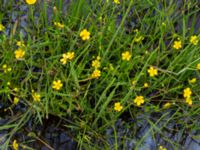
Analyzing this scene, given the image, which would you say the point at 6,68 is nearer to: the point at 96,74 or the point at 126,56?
the point at 96,74

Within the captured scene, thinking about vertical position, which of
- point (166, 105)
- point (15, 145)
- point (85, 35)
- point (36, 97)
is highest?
point (85, 35)

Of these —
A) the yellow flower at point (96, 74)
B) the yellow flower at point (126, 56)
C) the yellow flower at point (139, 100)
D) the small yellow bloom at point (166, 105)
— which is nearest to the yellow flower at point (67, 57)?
the yellow flower at point (96, 74)

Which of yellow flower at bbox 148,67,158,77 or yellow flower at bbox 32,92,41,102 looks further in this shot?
yellow flower at bbox 148,67,158,77

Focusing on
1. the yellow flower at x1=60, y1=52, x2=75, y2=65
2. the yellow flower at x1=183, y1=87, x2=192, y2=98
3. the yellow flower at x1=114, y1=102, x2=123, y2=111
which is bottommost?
the yellow flower at x1=114, y1=102, x2=123, y2=111

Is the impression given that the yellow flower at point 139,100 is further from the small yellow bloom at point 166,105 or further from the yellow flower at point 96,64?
the yellow flower at point 96,64

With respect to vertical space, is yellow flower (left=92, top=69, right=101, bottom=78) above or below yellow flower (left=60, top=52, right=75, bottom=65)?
below

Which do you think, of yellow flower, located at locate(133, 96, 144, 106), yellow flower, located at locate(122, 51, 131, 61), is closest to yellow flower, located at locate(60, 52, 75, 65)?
yellow flower, located at locate(122, 51, 131, 61)

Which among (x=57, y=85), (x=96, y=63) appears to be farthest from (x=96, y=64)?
(x=57, y=85)

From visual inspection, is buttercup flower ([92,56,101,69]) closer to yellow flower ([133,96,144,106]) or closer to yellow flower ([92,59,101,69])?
yellow flower ([92,59,101,69])
